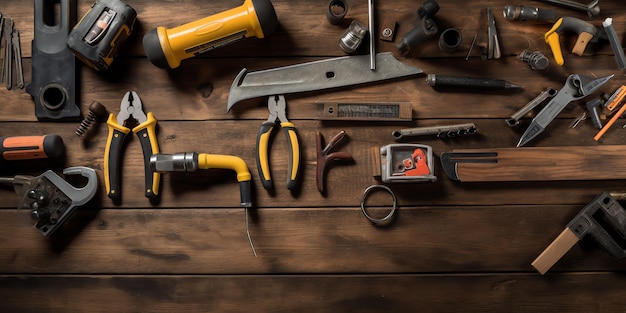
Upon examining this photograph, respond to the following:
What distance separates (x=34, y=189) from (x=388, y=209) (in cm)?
109

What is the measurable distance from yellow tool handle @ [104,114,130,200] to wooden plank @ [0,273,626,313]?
0.29m

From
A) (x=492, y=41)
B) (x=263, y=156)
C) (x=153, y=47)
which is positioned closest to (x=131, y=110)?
(x=153, y=47)

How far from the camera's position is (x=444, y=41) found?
153cm

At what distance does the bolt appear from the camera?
1507 millimetres

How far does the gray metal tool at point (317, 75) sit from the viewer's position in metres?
1.54

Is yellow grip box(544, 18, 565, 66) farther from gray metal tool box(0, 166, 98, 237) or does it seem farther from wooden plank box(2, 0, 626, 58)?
gray metal tool box(0, 166, 98, 237)

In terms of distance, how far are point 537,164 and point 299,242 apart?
78 cm

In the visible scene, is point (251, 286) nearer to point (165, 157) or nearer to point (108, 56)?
point (165, 157)

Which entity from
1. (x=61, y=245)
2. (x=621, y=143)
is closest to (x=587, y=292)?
(x=621, y=143)

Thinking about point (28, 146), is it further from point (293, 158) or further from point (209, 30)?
point (293, 158)

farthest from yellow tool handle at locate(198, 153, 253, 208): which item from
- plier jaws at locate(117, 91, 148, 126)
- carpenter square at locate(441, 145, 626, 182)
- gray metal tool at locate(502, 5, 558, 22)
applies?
gray metal tool at locate(502, 5, 558, 22)

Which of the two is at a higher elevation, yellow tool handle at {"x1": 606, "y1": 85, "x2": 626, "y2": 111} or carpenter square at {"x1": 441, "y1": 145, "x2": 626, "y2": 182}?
yellow tool handle at {"x1": 606, "y1": 85, "x2": 626, "y2": 111}

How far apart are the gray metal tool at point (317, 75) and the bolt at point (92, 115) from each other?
40 cm

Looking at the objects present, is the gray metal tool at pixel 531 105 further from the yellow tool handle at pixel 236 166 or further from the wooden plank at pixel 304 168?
the yellow tool handle at pixel 236 166
